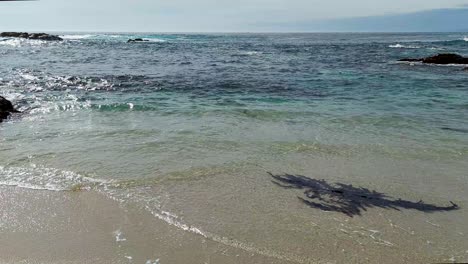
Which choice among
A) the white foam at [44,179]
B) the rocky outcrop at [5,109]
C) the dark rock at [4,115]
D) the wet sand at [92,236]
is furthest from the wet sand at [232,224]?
the rocky outcrop at [5,109]

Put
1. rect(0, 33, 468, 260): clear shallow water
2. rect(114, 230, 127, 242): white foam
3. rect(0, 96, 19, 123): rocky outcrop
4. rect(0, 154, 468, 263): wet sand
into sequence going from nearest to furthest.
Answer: rect(0, 154, 468, 263): wet sand → rect(114, 230, 127, 242): white foam → rect(0, 33, 468, 260): clear shallow water → rect(0, 96, 19, 123): rocky outcrop

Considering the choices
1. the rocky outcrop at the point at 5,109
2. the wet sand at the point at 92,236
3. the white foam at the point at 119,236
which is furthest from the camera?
the rocky outcrop at the point at 5,109

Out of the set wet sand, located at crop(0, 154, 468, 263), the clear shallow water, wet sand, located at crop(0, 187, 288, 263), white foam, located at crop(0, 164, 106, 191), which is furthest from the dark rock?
wet sand, located at crop(0, 187, 288, 263)

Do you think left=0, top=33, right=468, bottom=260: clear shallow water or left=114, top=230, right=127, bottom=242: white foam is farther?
left=0, top=33, right=468, bottom=260: clear shallow water

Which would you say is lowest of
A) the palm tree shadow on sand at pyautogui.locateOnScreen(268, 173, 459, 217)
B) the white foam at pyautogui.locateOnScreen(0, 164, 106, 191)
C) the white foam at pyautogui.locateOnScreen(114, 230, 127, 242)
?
the palm tree shadow on sand at pyautogui.locateOnScreen(268, 173, 459, 217)

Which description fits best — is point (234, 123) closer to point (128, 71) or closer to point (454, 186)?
point (454, 186)

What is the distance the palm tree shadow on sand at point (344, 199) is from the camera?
5.66 meters

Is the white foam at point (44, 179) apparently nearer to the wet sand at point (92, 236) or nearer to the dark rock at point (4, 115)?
the wet sand at point (92, 236)

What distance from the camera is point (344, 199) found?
233 inches

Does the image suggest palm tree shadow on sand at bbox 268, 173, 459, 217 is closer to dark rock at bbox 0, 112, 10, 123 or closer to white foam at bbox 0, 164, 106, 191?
white foam at bbox 0, 164, 106, 191

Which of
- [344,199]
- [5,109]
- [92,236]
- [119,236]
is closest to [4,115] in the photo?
[5,109]

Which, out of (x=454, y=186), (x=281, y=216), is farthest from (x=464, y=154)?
(x=281, y=216)

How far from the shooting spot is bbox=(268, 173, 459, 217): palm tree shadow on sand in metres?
5.66

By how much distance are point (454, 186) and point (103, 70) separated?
19.8 m
